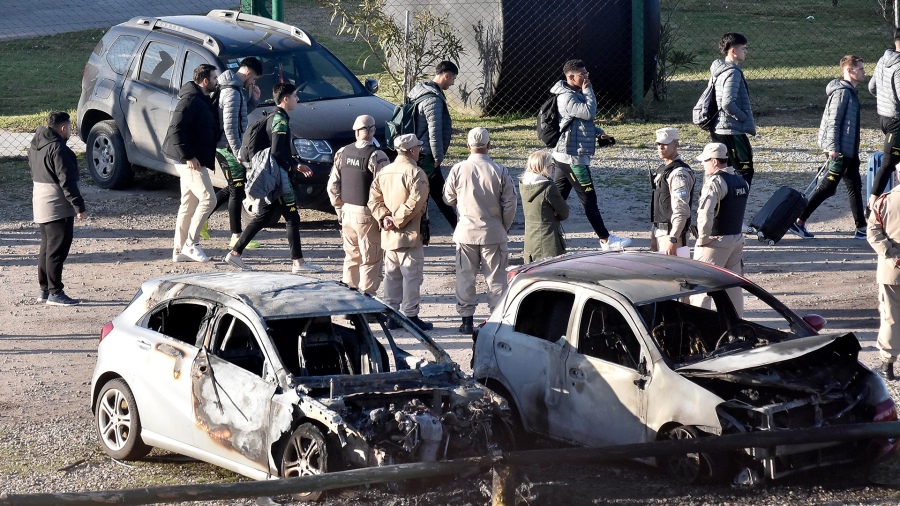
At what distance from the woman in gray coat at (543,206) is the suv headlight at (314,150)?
333 centimetres

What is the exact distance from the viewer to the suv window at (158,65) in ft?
45.0

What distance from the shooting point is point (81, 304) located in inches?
425

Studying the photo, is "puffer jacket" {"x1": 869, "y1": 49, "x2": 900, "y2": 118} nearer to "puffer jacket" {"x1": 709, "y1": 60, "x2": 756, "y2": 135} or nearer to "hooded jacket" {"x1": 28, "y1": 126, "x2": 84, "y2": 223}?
"puffer jacket" {"x1": 709, "y1": 60, "x2": 756, "y2": 135}

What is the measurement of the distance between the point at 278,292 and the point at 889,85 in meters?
8.16

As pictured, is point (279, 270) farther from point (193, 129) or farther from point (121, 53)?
point (121, 53)

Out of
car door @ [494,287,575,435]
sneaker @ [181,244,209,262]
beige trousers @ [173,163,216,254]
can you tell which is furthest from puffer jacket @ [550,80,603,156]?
car door @ [494,287,575,435]

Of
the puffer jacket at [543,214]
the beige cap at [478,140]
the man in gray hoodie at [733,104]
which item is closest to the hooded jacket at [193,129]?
the beige cap at [478,140]

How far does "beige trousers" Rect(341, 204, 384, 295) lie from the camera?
33.9 ft

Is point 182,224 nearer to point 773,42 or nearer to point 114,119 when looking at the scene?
point 114,119

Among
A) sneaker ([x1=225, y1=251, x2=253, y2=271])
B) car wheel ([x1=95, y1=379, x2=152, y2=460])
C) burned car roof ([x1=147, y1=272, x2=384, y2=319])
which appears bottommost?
car wheel ([x1=95, y1=379, x2=152, y2=460])

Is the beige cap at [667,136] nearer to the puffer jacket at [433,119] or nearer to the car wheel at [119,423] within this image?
the puffer jacket at [433,119]

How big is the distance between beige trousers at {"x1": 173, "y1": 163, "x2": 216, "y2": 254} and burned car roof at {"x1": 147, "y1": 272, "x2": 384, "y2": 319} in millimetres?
4119

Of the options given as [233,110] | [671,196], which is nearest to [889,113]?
[671,196]

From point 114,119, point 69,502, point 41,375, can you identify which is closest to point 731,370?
point 69,502
